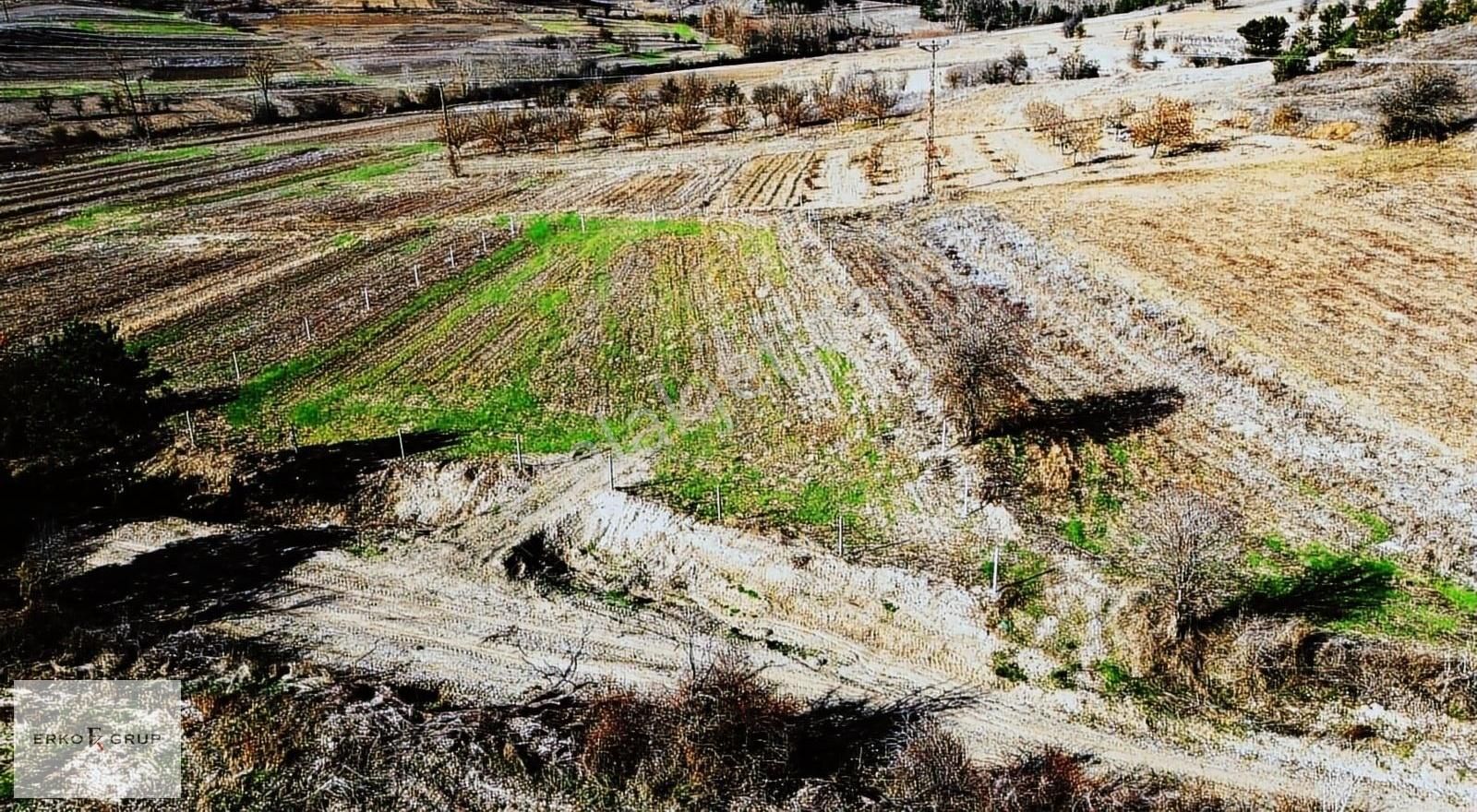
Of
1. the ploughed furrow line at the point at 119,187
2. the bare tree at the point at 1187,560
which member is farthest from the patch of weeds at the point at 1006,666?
the ploughed furrow line at the point at 119,187

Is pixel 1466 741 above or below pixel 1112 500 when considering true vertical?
below

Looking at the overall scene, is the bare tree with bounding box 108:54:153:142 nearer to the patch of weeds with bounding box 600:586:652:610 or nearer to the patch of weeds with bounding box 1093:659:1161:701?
the patch of weeds with bounding box 600:586:652:610

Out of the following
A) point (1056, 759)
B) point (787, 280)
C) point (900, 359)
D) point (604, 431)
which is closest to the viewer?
point (1056, 759)

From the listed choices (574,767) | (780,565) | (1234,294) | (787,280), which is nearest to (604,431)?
(780,565)

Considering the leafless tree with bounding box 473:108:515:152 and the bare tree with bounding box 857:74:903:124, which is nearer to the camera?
the leafless tree with bounding box 473:108:515:152

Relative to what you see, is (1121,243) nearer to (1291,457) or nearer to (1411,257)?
(1411,257)

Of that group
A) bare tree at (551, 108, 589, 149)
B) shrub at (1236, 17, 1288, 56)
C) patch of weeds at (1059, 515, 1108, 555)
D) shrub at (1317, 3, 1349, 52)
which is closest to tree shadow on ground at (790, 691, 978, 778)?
patch of weeds at (1059, 515, 1108, 555)
